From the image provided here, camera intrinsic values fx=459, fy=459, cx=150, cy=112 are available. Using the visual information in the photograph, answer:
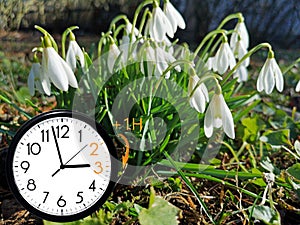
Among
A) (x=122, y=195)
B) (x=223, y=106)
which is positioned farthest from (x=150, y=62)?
(x=122, y=195)

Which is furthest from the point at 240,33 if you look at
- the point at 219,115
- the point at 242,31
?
the point at 219,115

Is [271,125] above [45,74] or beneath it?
beneath

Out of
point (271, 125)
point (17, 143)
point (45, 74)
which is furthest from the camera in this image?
point (271, 125)

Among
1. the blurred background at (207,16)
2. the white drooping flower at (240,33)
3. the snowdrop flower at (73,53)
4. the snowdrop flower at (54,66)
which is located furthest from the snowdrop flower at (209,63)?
the blurred background at (207,16)

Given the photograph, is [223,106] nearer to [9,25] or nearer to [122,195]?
[122,195]

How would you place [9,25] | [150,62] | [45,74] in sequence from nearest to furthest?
[45,74], [150,62], [9,25]

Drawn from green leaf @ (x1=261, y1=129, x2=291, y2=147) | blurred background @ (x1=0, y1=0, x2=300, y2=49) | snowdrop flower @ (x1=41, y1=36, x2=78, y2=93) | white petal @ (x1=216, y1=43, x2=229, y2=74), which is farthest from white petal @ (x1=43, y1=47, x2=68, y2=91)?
→ blurred background @ (x1=0, y1=0, x2=300, y2=49)

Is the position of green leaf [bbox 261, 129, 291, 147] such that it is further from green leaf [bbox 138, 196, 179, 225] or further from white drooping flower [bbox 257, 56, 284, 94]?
green leaf [bbox 138, 196, 179, 225]
